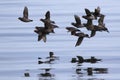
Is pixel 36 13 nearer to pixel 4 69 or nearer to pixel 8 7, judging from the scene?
pixel 8 7

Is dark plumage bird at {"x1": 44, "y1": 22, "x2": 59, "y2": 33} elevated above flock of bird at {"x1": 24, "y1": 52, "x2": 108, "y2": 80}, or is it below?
above

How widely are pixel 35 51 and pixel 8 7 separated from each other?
1355 cm

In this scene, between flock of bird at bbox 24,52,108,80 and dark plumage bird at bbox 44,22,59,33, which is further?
dark plumage bird at bbox 44,22,59,33

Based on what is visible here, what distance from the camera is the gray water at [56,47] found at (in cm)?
2248

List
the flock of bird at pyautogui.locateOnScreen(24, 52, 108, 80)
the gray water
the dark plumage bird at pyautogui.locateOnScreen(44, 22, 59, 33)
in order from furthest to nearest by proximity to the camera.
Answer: the dark plumage bird at pyautogui.locateOnScreen(44, 22, 59, 33) < the gray water < the flock of bird at pyautogui.locateOnScreen(24, 52, 108, 80)

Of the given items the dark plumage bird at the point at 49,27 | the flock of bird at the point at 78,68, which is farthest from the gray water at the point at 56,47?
the dark plumage bird at the point at 49,27

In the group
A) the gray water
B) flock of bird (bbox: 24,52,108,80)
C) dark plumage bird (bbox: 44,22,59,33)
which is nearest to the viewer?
flock of bird (bbox: 24,52,108,80)

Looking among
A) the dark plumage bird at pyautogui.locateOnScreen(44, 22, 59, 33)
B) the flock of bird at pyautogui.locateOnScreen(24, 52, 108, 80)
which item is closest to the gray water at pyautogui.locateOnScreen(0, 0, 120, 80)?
the flock of bird at pyautogui.locateOnScreen(24, 52, 108, 80)

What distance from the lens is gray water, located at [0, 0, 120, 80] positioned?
22484 mm

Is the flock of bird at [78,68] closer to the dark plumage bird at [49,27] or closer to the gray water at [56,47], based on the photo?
the gray water at [56,47]

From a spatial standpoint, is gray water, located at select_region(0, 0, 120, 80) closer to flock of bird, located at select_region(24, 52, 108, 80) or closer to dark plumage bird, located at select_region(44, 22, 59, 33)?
flock of bird, located at select_region(24, 52, 108, 80)

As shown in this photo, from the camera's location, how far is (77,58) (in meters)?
24.4

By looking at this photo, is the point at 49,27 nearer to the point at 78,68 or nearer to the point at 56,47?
the point at 56,47

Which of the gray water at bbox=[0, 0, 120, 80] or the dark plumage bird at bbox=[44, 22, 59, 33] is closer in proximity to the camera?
the gray water at bbox=[0, 0, 120, 80]
